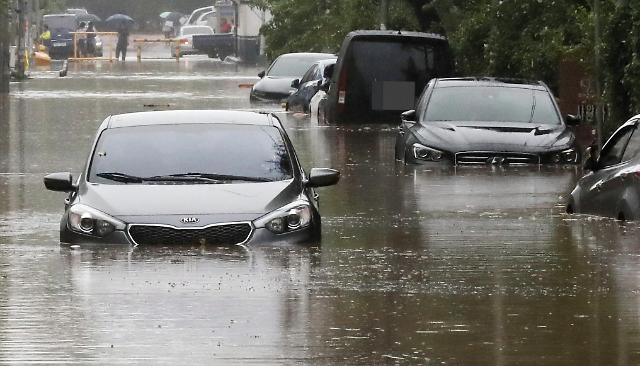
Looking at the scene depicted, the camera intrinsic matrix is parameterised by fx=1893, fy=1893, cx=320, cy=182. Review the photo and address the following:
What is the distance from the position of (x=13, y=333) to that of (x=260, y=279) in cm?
227

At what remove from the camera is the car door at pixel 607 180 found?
16.1 metres

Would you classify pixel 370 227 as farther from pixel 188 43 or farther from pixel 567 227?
pixel 188 43

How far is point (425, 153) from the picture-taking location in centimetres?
2228

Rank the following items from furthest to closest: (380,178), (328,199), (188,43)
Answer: (188,43), (380,178), (328,199)

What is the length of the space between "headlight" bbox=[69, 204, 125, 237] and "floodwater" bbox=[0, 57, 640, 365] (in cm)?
18

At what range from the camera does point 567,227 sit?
15398mm

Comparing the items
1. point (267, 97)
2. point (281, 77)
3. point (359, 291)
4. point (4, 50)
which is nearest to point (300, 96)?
point (267, 97)

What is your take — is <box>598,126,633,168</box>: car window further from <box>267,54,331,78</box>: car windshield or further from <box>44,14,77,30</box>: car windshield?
<box>44,14,77,30</box>: car windshield

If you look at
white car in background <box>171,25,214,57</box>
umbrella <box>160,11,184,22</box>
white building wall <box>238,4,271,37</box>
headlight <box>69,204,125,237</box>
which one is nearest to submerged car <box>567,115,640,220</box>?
headlight <box>69,204,125,237</box>

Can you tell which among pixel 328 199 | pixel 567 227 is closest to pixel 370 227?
pixel 567 227

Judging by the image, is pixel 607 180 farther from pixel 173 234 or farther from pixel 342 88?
pixel 342 88

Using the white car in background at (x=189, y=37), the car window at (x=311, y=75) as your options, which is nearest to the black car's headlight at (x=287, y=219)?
the car window at (x=311, y=75)

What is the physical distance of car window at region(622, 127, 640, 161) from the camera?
53.0ft

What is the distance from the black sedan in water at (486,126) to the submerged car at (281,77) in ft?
61.2
